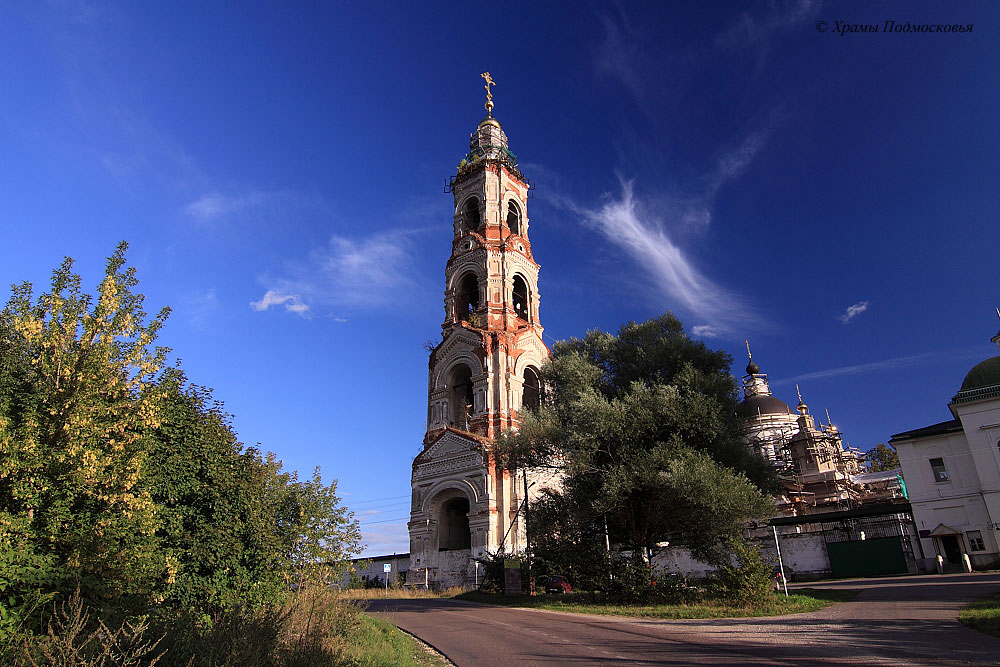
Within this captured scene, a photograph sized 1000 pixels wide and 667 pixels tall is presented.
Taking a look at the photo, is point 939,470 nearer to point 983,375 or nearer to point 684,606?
point 983,375

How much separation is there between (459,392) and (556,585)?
13.6 meters

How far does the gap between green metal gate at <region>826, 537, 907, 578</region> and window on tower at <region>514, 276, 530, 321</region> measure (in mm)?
22223

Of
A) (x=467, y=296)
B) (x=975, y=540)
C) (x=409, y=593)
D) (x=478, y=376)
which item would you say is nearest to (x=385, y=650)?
(x=409, y=593)

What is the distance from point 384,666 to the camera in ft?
28.9

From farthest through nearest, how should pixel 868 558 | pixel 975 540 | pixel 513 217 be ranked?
pixel 513 217, pixel 868 558, pixel 975 540

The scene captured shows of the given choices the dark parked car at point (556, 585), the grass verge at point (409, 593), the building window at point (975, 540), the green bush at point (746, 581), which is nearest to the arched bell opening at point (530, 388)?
the grass verge at point (409, 593)

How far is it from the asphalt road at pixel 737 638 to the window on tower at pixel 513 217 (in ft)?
93.6

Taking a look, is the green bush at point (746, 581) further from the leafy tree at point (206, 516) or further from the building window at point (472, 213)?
the building window at point (472, 213)

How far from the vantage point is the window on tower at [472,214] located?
4025cm

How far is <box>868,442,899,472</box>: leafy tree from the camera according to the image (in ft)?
220

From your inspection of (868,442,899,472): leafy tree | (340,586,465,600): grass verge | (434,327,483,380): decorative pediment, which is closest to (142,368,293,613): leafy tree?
(340,586,465,600): grass verge

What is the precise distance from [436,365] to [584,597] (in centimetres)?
1856

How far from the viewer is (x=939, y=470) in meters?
32.1

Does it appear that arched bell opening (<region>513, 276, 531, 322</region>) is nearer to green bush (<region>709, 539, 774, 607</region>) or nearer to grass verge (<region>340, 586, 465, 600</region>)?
grass verge (<region>340, 586, 465, 600</region>)
